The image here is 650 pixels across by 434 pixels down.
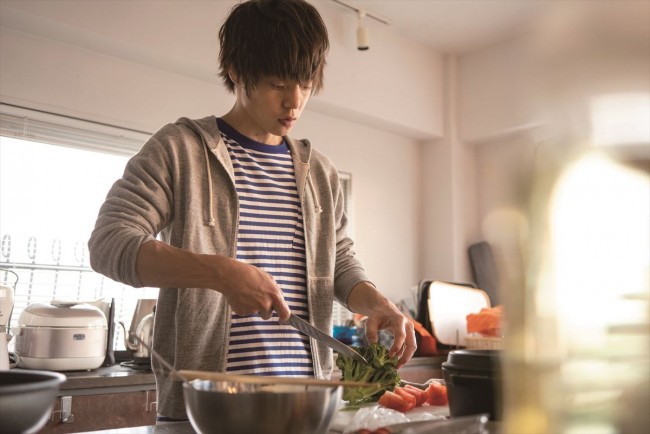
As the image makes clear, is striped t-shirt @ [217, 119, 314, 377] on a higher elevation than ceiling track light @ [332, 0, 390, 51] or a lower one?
lower

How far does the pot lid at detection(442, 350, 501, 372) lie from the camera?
64 centimetres

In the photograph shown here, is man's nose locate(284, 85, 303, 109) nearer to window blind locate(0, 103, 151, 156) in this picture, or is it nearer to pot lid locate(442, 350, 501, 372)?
pot lid locate(442, 350, 501, 372)

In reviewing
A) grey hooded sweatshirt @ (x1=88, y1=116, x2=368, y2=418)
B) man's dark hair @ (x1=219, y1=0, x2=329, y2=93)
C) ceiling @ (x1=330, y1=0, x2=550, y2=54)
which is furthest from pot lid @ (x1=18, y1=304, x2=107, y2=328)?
ceiling @ (x1=330, y1=0, x2=550, y2=54)

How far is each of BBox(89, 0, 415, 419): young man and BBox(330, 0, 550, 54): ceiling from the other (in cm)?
225

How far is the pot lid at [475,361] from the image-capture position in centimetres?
64

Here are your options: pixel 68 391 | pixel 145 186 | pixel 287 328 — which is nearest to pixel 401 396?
pixel 287 328

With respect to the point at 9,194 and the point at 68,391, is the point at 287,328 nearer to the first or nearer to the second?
the point at 68,391

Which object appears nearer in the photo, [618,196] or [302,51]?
[618,196]

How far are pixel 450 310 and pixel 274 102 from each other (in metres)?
2.26

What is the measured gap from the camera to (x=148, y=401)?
2.04 m

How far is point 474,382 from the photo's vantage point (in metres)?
0.65

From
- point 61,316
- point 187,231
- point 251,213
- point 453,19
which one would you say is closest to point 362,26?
point 453,19

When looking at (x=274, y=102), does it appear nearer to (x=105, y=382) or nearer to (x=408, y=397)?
(x=408, y=397)

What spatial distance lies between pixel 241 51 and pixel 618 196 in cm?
94
